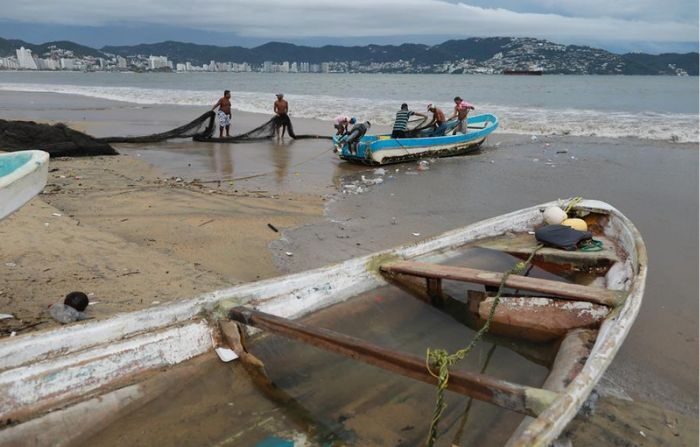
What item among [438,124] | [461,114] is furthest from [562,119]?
[438,124]

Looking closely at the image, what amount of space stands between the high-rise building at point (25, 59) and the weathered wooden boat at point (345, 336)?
150 metres

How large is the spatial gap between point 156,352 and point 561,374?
2509mm

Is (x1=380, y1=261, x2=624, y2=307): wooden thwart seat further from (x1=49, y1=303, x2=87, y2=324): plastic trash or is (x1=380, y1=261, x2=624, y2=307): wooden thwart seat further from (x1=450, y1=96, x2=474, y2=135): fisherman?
(x1=450, y1=96, x2=474, y2=135): fisherman

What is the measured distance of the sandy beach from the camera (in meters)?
4.26

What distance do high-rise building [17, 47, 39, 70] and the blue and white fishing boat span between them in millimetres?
142173

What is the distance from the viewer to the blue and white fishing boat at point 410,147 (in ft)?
41.9

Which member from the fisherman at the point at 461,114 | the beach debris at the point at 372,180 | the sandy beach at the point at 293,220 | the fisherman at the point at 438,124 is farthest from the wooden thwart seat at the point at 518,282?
the fisherman at the point at 461,114

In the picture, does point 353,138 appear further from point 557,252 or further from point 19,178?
point 19,178

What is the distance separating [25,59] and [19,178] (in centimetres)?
15069

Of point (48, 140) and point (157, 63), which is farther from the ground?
point (157, 63)

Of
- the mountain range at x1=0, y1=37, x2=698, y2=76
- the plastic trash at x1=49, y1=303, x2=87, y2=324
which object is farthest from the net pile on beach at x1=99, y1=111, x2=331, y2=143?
the mountain range at x1=0, y1=37, x2=698, y2=76

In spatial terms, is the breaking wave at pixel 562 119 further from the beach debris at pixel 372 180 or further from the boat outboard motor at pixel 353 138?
the beach debris at pixel 372 180

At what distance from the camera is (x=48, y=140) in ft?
37.9

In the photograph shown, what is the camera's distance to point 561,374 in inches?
122
